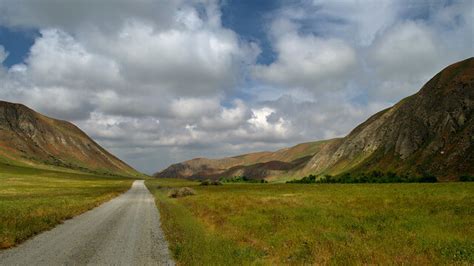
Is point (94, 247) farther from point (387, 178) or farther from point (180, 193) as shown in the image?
point (387, 178)

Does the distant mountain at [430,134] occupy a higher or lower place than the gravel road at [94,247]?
higher

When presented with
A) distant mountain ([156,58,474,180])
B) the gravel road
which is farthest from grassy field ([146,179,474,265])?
distant mountain ([156,58,474,180])

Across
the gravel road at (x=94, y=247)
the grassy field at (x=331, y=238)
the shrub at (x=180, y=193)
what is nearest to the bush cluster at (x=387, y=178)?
the shrub at (x=180, y=193)

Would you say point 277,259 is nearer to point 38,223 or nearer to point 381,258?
point 381,258

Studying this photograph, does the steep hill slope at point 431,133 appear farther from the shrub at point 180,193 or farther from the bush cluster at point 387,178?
the shrub at point 180,193

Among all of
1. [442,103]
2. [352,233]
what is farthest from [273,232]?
[442,103]

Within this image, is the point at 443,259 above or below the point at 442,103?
below

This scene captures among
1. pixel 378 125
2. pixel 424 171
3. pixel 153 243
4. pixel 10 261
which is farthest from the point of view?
pixel 378 125

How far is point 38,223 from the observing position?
22.3m

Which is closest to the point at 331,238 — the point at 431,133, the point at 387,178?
the point at 387,178

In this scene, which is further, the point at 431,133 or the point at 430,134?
the point at 430,134

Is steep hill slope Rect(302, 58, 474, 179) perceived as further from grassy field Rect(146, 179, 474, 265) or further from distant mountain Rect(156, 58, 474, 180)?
grassy field Rect(146, 179, 474, 265)

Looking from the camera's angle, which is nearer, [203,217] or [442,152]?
[203,217]

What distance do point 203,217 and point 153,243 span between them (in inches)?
423
